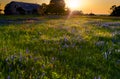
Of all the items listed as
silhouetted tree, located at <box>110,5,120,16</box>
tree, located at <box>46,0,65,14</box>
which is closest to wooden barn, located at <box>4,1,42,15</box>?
tree, located at <box>46,0,65,14</box>

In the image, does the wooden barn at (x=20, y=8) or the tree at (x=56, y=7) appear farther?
the tree at (x=56, y=7)

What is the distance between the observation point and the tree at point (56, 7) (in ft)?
362

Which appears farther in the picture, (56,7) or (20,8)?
(56,7)

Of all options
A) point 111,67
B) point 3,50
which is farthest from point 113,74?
point 3,50

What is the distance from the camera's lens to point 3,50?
720cm

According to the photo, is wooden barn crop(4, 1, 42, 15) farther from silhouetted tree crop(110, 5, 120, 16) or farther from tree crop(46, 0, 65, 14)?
silhouetted tree crop(110, 5, 120, 16)

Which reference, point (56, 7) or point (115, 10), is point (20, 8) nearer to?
point (56, 7)

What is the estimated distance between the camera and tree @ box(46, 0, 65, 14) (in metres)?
110

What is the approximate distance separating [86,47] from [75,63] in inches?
99.5

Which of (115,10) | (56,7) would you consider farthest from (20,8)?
(115,10)

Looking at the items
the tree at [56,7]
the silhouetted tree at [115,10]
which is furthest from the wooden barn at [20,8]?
the silhouetted tree at [115,10]

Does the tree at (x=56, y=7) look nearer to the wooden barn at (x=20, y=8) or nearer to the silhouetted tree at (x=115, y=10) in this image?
the wooden barn at (x=20, y=8)

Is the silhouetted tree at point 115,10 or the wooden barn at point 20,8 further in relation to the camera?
the silhouetted tree at point 115,10

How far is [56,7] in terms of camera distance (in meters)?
113
